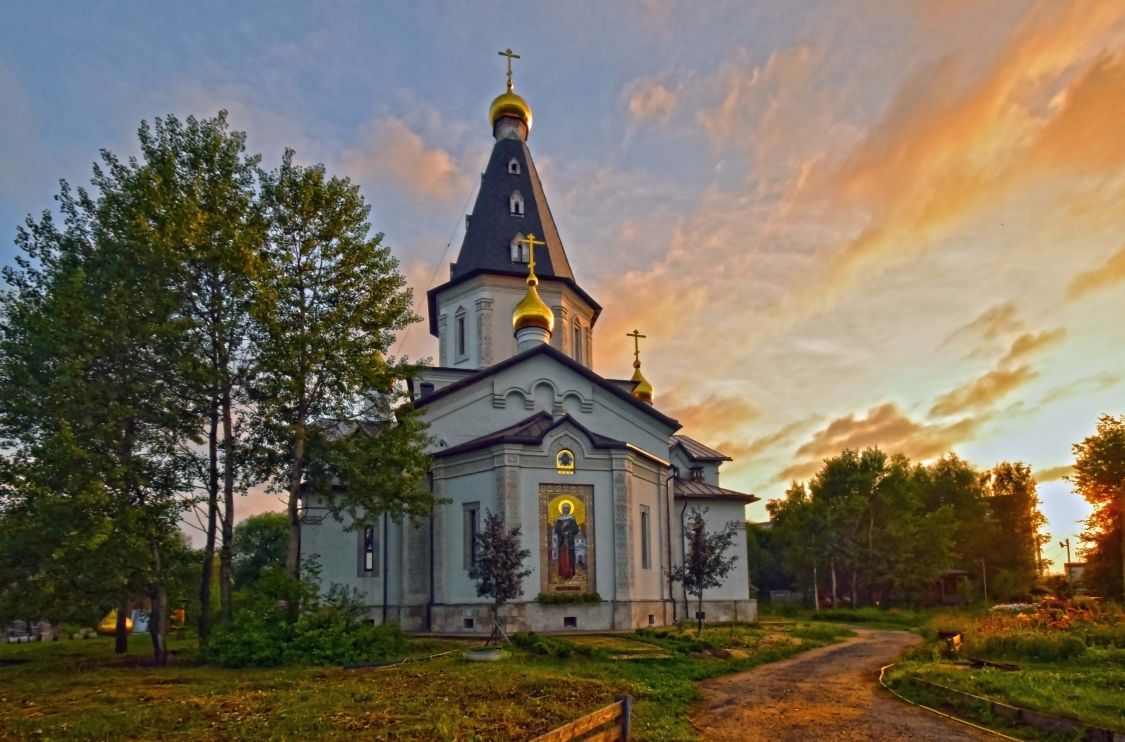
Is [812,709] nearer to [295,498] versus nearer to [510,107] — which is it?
[295,498]

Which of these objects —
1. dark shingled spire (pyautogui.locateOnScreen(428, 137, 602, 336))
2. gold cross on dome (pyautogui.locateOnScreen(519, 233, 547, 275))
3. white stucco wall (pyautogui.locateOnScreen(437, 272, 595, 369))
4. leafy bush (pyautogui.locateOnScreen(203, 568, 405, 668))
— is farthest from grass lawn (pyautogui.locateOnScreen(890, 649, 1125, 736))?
dark shingled spire (pyautogui.locateOnScreen(428, 137, 602, 336))

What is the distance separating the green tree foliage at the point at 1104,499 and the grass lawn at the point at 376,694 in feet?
81.3

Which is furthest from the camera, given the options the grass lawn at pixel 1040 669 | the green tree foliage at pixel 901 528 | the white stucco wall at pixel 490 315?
the green tree foliage at pixel 901 528

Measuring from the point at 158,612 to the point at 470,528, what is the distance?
28.4 feet

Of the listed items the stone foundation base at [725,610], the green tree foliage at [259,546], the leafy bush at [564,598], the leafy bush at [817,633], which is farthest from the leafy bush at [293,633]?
the green tree foliage at [259,546]

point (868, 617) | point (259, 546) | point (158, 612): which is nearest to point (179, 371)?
point (158, 612)

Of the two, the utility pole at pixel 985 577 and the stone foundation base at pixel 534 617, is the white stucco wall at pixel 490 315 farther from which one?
the utility pole at pixel 985 577

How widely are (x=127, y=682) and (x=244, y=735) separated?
20.8ft

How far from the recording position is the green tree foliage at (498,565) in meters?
19.2

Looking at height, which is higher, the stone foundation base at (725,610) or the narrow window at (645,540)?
the narrow window at (645,540)

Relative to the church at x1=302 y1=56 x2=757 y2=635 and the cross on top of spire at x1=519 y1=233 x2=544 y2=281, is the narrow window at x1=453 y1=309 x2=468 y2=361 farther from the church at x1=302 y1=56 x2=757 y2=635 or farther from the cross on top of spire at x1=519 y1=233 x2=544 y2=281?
the cross on top of spire at x1=519 y1=233 x2=544 y2=281

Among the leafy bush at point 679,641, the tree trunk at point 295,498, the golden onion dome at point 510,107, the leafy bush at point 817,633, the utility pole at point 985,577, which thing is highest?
the golden onion dome at point 510,107

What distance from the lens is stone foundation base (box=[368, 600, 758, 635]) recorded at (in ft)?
70.5

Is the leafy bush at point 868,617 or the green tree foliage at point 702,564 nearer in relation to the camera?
the green tree foliage at point 702,564
